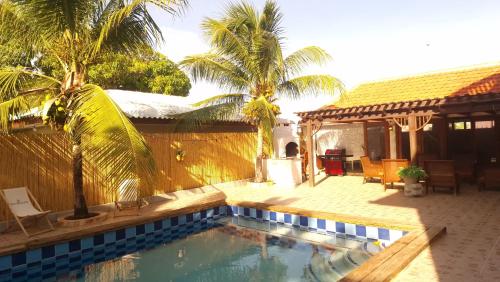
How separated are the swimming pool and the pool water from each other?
18 millimetres

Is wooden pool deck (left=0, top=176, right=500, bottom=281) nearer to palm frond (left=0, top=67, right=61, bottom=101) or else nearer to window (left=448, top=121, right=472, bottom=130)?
palm frond (left=0, top=67, right=61, bottom=101)

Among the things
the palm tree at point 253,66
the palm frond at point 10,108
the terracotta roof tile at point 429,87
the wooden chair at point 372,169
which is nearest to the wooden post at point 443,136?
the terracotta roof tile at point 429,87

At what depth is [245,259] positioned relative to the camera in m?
7.26

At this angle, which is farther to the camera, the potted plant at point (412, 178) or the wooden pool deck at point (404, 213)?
the potted plant at point (412, 178)

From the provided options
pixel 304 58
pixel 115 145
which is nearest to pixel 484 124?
pixel 304 58

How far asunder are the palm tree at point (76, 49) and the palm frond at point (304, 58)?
565 centimetres

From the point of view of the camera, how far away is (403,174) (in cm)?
1000

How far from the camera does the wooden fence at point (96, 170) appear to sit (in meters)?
8.29

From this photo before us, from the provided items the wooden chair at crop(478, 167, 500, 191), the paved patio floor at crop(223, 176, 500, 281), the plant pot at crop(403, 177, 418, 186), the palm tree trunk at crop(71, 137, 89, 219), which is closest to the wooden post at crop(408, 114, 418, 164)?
the plant pot at crop(403, 177, 418, 186)

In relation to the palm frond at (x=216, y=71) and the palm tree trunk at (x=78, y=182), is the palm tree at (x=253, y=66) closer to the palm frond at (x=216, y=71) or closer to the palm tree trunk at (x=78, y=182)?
the palm frond at (x=216, y=71)

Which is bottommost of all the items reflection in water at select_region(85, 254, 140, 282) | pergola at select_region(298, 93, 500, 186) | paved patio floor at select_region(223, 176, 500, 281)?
reflection in water at select_region(85, 254, 140, 282)

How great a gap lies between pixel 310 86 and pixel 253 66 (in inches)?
86.7

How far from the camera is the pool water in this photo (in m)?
6.39

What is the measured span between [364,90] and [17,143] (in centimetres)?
1375
